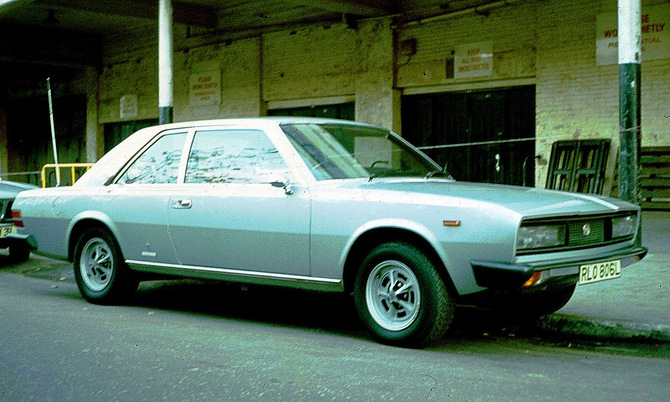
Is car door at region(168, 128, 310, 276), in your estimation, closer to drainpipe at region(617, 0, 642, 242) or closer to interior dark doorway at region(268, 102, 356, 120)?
drainpipe at region(617, 0, 642, 242)

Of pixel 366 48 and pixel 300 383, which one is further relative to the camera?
pixel 366 48

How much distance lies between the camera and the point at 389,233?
5.09 meters

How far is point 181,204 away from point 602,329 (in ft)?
10.4

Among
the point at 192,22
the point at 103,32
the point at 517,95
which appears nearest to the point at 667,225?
the point at 517,95

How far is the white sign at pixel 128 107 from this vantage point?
20781 millimetres

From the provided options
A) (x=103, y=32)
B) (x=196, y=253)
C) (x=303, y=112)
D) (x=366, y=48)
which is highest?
(x=103, y=32)

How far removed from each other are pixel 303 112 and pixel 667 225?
8.25 m

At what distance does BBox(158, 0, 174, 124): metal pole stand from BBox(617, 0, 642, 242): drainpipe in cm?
640

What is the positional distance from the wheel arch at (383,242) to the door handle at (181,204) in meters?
1.46

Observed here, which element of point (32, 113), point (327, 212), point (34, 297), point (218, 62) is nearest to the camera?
point (327, 212)

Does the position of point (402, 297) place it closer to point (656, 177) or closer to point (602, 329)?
point (602, 329)

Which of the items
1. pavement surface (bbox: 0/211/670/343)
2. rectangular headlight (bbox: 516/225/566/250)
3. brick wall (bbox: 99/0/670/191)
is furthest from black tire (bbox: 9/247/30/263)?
rectangular headlight (bbox: 516/225/566/250)

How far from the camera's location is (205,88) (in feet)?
61.6

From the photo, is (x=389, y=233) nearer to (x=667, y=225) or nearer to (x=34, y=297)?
(x=34, y=297)
